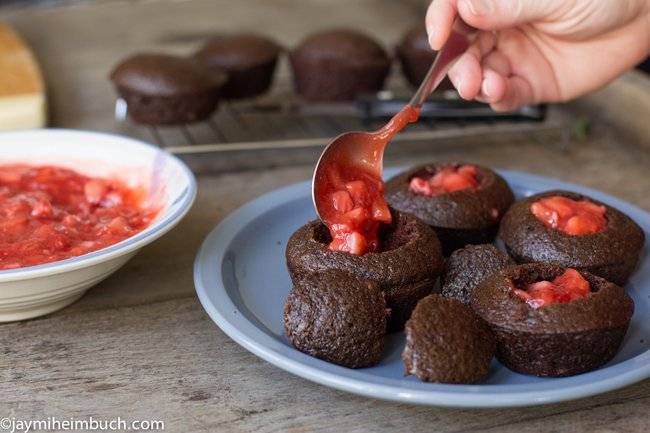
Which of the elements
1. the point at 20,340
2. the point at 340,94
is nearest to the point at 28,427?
the point at 20,340

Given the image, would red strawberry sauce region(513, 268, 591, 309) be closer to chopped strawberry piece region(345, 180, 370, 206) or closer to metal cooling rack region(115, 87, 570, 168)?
chopped strawberry piece region(345, 180, 370, 206)

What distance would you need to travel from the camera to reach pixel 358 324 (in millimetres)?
1381

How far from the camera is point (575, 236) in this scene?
65.1 inches

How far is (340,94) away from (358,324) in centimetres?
149

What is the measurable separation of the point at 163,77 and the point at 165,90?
0.15 feet

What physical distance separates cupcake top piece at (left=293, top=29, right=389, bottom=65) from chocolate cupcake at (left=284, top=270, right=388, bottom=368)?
1.41 m

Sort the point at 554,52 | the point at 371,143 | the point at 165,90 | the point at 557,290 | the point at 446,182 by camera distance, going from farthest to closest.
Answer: the point at 165,90, the point at 554,52, the point at 446,182, the point at 371,143, the point at 557,290

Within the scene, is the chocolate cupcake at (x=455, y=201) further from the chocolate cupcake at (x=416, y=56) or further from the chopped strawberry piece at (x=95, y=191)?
the chocolate cupcake at (x=416, y=56)

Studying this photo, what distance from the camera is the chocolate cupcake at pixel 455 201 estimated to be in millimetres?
1790

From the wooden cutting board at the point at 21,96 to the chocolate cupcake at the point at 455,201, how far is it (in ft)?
3.77

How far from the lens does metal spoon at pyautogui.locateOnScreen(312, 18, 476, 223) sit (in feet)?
5.70

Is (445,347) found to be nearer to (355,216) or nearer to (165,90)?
(355,216)

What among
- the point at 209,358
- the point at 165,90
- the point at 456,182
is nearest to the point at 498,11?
the point at 456,182

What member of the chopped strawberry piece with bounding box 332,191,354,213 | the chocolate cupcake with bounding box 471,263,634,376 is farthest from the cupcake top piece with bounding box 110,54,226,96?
the chocolate cupcake with bounding box 471,263,634,376
